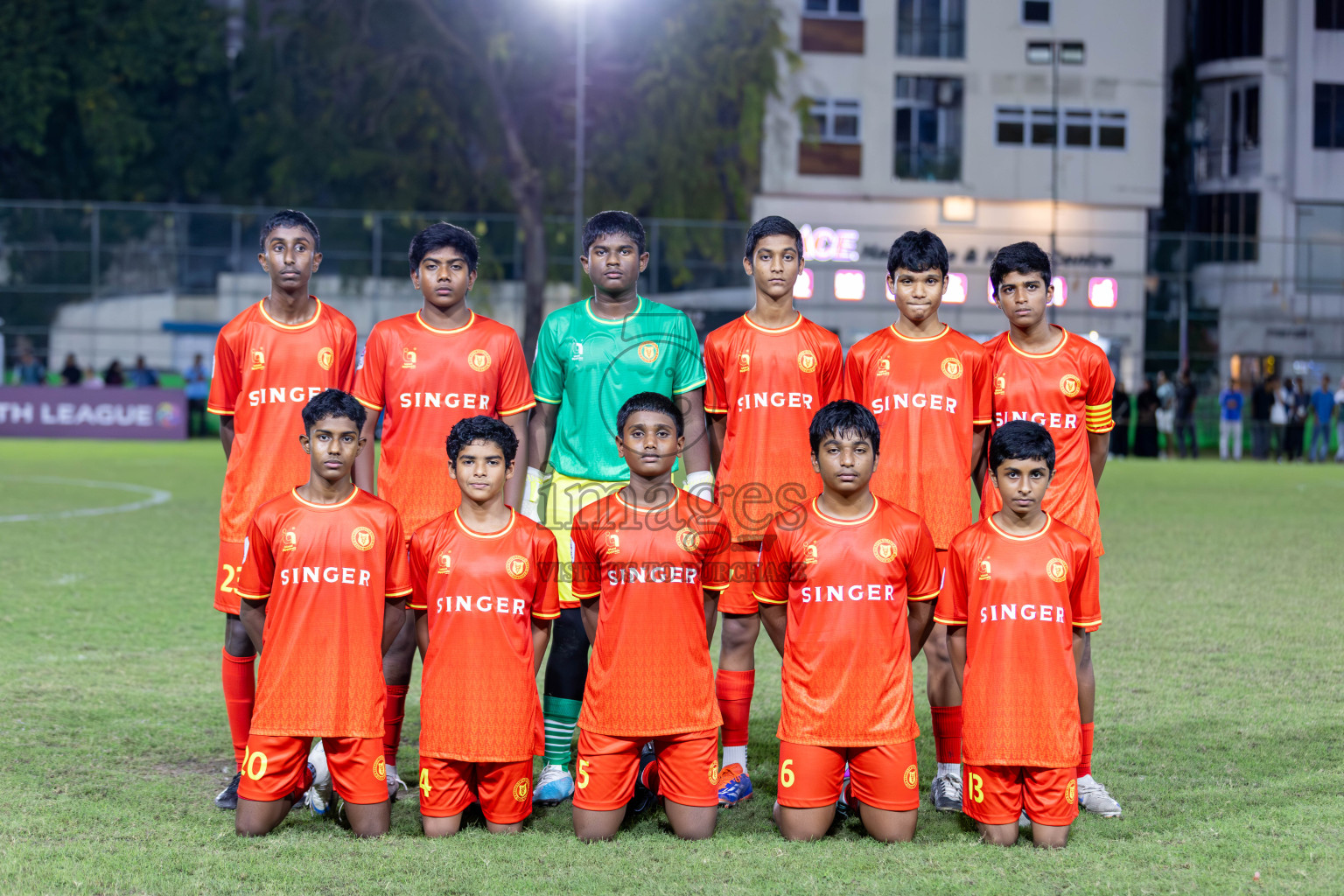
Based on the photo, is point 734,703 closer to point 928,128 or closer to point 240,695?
point 240,695

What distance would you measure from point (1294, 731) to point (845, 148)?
99.0 ft

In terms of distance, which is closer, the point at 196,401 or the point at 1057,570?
the point at 1057,570

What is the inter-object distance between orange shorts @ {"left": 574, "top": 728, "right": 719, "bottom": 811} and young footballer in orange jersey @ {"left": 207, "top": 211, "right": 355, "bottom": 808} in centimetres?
147

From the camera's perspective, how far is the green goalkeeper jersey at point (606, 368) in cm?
527

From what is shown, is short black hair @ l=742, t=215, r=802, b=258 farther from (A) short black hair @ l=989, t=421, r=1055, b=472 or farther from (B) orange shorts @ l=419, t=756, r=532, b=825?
(B) orange shorts @ l=419, t=756, r=532, b=825

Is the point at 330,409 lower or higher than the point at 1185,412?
lower

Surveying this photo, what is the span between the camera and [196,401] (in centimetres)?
2684

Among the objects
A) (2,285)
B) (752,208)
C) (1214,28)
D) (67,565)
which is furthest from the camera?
(1214,28)

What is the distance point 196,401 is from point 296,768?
23.9 meters

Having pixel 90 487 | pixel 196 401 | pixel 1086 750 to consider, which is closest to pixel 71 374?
pixel 196 401

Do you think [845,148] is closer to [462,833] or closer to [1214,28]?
[1214,28]

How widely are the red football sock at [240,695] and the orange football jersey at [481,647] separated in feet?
2.96

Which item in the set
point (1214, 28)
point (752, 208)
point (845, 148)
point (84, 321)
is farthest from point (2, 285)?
point (1214, 28)

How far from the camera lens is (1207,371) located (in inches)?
1254
